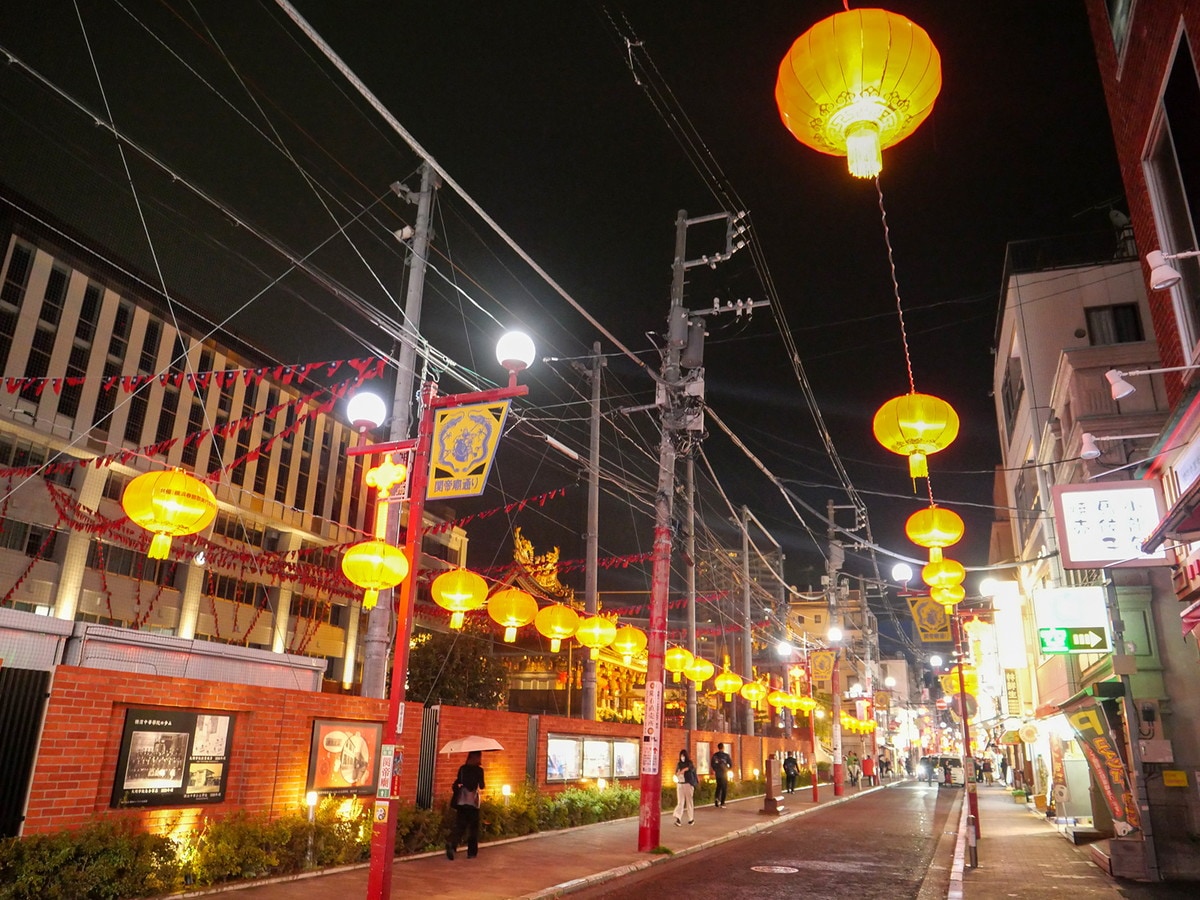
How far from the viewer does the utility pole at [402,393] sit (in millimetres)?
14031

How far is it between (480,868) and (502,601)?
15.9 ft

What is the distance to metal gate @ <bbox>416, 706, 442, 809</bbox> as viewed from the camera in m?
15.2

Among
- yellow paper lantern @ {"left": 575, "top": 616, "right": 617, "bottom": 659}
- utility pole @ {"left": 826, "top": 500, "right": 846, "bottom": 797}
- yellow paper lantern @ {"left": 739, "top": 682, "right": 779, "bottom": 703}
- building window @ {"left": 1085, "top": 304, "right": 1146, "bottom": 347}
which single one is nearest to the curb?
yellow paper lantern @ {"left": 575, "top": 616, "right": 617, "bottom": 659}

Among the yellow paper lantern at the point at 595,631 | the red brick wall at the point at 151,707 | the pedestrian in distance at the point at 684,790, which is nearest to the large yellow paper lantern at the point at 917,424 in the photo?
the yellow paper lantern at the point at 595,631

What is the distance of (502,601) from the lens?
52.5 feet

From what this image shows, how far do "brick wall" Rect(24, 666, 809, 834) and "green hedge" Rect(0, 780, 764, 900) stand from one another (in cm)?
30

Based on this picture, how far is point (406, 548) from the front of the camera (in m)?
10.5

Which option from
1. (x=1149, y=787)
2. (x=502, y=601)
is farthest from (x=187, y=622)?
(x=1149, y=787)

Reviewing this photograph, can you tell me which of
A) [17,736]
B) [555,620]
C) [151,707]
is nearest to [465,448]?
[151,707]

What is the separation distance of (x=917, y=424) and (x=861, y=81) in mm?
6266

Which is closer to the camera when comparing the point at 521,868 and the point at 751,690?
the point at 521,868

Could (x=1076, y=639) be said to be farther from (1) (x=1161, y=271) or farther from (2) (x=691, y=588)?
(2) (x=691, y=588)

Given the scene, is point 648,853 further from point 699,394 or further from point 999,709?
point 999,709

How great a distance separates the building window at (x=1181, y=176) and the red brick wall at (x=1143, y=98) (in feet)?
0.52
